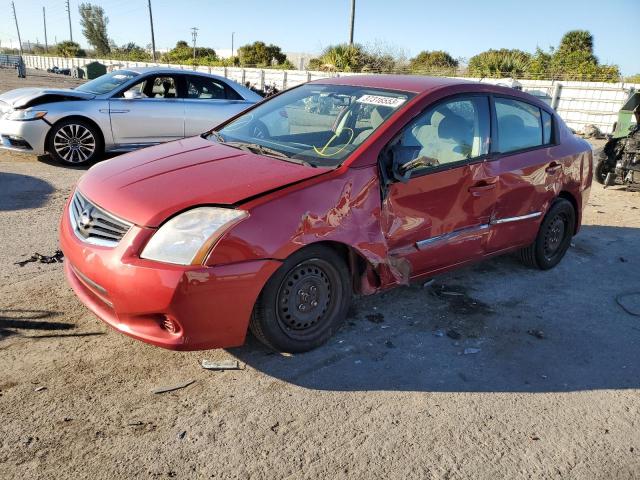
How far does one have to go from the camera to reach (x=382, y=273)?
11.3 feet

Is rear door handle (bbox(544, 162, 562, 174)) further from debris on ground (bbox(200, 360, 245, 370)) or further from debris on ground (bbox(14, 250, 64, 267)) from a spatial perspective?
debris on ground (bbox(14, 250, 64, 267))

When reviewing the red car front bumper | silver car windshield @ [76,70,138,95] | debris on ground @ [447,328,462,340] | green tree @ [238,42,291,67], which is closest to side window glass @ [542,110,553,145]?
debris on ground @ [447,328,462,340]

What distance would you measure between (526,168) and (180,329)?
3117 mm

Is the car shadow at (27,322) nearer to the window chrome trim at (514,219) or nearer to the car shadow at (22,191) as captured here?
the car shadow at (22,191)

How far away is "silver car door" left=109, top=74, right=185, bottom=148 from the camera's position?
7.99 m

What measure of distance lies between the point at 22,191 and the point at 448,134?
5267mm

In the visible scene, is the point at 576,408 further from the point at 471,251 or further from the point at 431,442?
the point at 471,251

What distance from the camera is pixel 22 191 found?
6.40 m

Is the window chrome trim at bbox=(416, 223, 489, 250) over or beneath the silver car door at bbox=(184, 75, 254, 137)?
beneath

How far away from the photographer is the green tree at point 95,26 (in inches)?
3383

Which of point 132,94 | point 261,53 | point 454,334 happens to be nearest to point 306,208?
point 454,334

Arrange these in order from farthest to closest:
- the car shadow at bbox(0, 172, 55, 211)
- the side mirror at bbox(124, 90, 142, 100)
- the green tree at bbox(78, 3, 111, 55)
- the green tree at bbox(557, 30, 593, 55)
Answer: the green tree at bbox(78, 3, 111, 55) → the green tree at bbox(557, 30, 593, 55) → the side mirror at bbox(124, 90, 142, 100) → the car shadow at bbox(0, 172, 55, 211)

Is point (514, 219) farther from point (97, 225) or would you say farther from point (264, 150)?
point (97, 225)

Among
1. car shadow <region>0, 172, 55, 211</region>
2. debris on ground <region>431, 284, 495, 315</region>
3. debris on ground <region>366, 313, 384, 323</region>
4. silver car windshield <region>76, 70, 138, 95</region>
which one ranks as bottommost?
debris on ground <region>431, 284, 495, 315</region>
